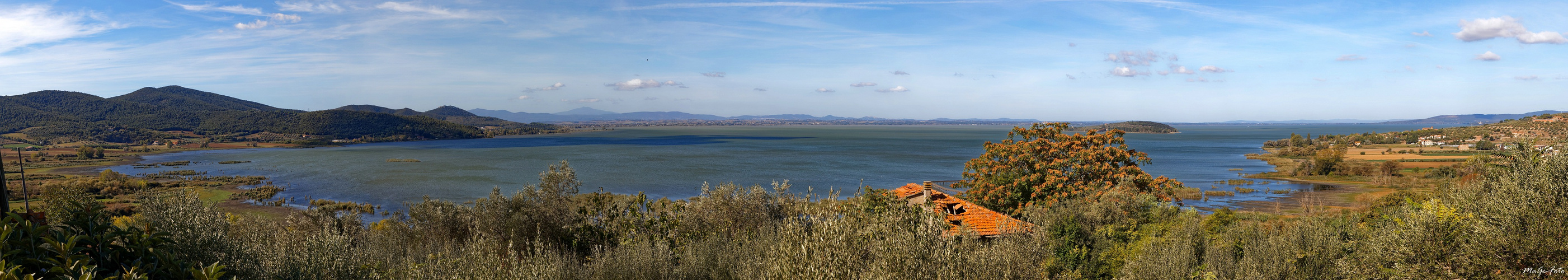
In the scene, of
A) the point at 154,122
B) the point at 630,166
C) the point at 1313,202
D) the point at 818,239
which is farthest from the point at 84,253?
the point at 154,122

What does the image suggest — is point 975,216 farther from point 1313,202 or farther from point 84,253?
point 1313,202

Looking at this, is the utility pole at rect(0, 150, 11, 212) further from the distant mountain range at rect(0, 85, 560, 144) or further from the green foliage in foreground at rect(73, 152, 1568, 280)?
the distant mountain range at rect(0, 85, 560, 144)

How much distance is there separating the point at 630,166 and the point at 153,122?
155099 mm

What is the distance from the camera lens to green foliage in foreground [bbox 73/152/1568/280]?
830 cm

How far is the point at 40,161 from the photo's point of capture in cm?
8581

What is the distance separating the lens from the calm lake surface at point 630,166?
62875mm

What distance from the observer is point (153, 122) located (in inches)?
6403

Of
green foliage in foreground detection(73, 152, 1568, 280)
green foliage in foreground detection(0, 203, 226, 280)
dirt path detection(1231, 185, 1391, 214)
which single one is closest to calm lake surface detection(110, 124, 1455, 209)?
dirt path detection(1231, 185, 1391, 214)

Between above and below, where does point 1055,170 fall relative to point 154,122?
below

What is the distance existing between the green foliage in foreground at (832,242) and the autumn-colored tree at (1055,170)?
17.0 ft

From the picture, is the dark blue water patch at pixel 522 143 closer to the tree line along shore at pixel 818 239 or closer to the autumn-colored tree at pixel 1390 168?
the autumn-colored tree at pixel 1390 168

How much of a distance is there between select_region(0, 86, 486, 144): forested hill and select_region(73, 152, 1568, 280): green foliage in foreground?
144942mm

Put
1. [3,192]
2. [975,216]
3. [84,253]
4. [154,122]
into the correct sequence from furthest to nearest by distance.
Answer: [154,122] < [975,216] < [3,192] < [84,253]

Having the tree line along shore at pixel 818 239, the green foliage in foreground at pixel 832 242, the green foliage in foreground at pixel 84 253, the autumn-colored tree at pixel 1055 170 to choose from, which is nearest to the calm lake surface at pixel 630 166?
the autumn-colored tree at pixel 1055 170
